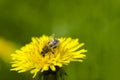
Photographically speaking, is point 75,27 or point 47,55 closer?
point 47,55

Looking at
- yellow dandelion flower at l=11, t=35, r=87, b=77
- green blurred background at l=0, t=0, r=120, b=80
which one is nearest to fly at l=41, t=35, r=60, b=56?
yellow dandelion flower at l=11, t=35, r=87, b=77

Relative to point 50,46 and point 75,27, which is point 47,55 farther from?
point 75,27

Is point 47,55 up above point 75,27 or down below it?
below

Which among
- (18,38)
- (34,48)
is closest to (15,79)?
(18,38)

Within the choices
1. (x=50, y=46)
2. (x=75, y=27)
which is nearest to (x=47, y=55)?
(x=50, y=46)

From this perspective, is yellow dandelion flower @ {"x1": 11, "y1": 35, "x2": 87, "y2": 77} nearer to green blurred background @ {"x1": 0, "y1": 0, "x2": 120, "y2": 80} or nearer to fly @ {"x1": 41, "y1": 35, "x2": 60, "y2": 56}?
fly @ {"x1": 41, "y1": 35, "x2": 60, "y2": 56}
